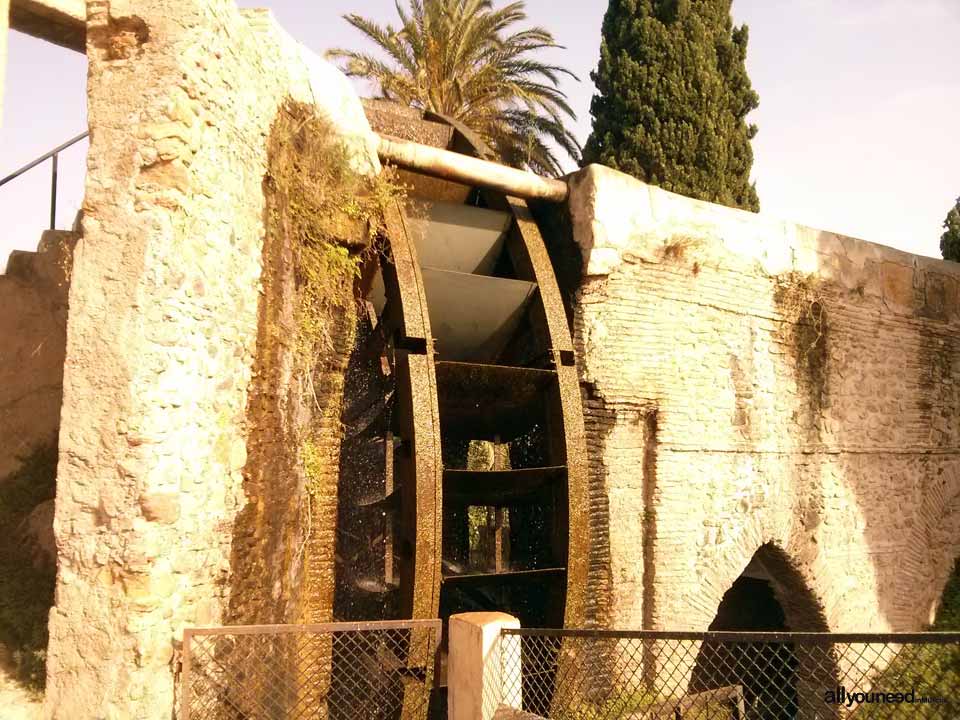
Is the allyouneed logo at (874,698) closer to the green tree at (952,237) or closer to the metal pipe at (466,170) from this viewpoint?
the metal pipe at (466,170)

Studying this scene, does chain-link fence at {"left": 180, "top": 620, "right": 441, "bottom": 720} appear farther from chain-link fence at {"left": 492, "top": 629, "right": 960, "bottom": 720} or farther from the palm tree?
the palm tree

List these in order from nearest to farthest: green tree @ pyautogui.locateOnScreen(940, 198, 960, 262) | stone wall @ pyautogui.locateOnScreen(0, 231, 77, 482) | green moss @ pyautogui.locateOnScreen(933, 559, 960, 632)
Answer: stone wall @ pyautogui.locateOnScreen(0, 231, 77, 482)
green moss @ pyautogui.locateOnScreen(933, 559, 960, 632)
green tree @ pyautogui.locateOnScreen(940, 198, 960, 262)

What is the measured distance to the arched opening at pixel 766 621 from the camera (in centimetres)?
677

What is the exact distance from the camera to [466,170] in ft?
17.4

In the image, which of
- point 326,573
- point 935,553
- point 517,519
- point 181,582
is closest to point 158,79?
point 181,582

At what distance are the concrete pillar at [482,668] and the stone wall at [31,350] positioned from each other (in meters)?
2.78

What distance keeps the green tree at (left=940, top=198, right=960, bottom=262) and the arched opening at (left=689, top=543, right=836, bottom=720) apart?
7.10 meters

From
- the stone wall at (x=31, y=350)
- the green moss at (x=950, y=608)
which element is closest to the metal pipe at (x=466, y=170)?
the stone wall at (x=31, y=350)

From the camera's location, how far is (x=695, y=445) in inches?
236

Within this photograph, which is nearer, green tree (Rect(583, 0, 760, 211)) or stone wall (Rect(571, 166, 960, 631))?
stone wall (Rect(571, 166, 960, 631))

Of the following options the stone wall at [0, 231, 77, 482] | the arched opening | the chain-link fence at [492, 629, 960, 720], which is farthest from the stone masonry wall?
the arched opening

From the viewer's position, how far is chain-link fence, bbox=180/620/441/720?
324cm

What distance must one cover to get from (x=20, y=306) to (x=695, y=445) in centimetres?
452

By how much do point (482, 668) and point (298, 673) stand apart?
1.01 metres
